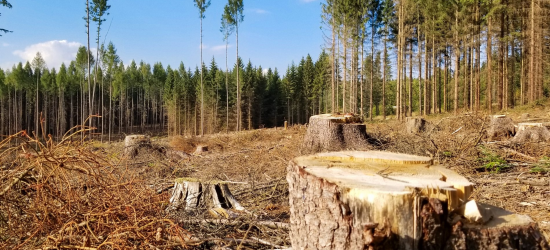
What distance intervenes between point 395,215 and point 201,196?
10.5 feet

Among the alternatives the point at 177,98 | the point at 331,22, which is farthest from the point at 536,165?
the point at 177,98

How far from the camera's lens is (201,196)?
14.5 feet

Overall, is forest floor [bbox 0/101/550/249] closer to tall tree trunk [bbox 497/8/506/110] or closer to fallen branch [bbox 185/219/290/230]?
fallen branch [bbox 185/219/290/230]

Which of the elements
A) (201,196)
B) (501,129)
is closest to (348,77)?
(501,129)

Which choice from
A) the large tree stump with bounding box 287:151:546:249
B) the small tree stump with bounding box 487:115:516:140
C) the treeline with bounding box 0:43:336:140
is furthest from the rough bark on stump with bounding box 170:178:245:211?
the treeline with bounding box 0:43:336:140

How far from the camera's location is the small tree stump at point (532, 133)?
685 centimetres

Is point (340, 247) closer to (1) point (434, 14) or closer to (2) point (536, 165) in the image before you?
(2) point (536, 165)

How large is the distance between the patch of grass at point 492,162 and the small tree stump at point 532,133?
1.66m

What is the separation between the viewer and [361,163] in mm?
2521

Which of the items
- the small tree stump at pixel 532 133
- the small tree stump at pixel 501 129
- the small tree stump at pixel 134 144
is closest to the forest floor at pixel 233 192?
the small tree stump at pixel 501 129

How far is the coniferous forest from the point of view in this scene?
22.2 m

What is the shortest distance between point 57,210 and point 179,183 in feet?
6.42

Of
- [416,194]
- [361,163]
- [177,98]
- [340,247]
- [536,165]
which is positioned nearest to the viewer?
[416,194]

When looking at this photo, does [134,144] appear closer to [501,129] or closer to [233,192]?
[233,192]
